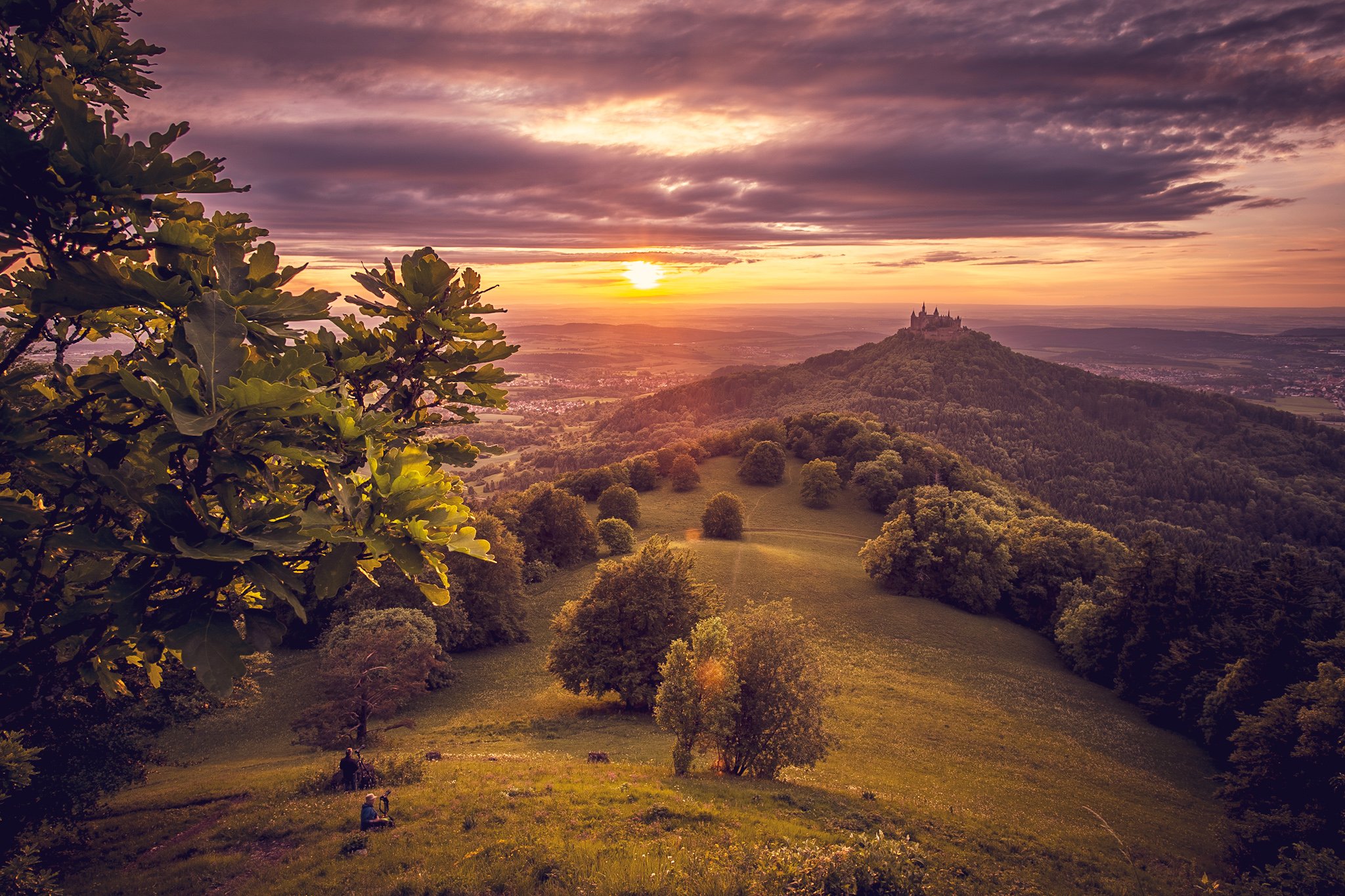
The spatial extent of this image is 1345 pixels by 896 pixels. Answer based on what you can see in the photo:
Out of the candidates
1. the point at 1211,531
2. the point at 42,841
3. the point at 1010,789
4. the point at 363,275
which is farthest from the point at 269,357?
the point at 1211,531

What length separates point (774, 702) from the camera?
2377 centimetres

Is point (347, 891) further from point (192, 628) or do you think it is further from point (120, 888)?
point (192, 628)

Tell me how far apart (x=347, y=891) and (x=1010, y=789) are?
30.0 metres

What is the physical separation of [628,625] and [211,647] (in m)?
38.3

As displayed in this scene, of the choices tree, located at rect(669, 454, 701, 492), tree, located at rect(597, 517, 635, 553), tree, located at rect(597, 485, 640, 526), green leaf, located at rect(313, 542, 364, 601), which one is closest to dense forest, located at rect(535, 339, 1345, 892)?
tree, located at rect(669, 454, 701, 492)

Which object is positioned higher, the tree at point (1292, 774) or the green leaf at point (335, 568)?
the green leaf at point (335, 568)

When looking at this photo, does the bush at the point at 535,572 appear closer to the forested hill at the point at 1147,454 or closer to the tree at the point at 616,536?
the tree at the point at 616,536

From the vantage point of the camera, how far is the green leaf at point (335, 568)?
3.54 metres

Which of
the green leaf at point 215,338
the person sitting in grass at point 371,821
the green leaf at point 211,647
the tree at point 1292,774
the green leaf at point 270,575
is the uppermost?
the green leaf at point 215,338

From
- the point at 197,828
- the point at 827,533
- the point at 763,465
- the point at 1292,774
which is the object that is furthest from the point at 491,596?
the point at 763,465

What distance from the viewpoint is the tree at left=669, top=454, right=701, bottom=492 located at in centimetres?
9838

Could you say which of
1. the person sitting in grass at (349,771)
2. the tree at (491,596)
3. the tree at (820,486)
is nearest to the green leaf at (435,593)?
the person sitting in grass at (349,771)

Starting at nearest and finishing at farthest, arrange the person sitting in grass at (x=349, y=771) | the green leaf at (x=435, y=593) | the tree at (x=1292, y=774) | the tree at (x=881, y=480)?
1. the green leaf at (x=435, y=593)
2. the person sitting in grass at (x=349, y=771)
3. the tree at (x=1292, y=774)
4. the tree at (x=881, y=480)

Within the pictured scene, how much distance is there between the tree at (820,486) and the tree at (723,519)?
19.1m
